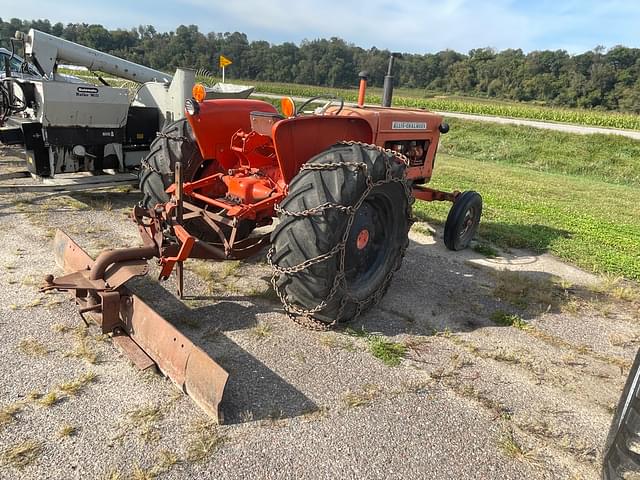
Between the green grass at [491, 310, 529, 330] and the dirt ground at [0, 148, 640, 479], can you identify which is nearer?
the dirt ground at [0, 148, 640, 479]

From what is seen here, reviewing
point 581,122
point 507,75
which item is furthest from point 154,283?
point 507,75

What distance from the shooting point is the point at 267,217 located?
391cm

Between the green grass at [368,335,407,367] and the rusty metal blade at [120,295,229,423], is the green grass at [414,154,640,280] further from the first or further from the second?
the rusty metal blade at [120,295,229,423]

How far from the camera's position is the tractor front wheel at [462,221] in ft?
17.6

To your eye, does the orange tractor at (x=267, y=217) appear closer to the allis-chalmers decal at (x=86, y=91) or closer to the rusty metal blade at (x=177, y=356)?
the rusty metal blade at (x=177, y=356)

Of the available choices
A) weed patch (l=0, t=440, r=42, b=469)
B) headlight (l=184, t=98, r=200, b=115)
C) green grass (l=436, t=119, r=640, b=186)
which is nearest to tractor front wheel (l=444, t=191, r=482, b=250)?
headlight (l=184, t=98, r=200, b=115)

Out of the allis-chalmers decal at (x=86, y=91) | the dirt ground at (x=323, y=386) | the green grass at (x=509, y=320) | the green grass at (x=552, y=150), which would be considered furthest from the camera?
the green grass at (x=552, y=150)

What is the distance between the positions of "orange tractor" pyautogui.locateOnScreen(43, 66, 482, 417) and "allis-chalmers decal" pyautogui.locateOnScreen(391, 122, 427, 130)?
0.02 meters

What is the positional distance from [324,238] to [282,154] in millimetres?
756

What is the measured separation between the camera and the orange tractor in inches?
116

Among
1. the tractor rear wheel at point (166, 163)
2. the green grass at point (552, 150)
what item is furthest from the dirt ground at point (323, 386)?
the green grass at point (552, 150)

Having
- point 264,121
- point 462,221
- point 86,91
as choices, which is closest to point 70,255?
point 264,121

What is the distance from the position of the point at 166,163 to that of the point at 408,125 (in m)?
2.28

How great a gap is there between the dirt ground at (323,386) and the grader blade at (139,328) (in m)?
0.10
